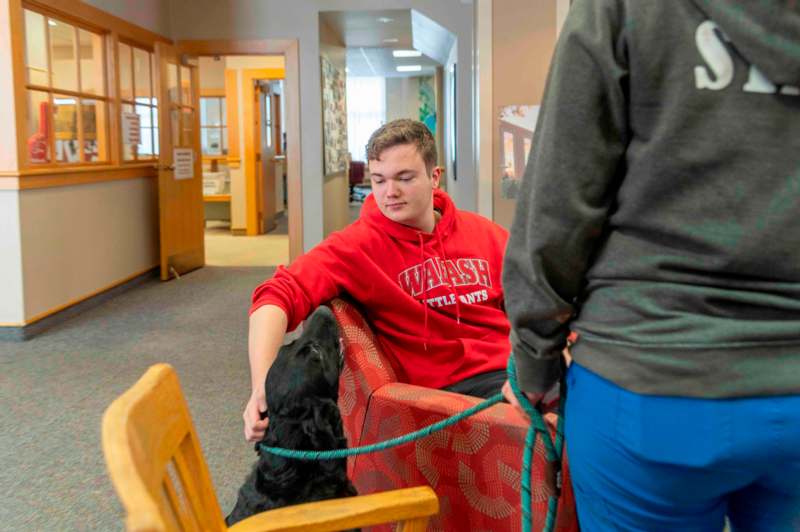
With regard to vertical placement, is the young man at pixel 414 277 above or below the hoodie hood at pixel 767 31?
below

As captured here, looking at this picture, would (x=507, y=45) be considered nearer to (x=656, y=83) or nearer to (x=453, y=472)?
(x=453, y=472)

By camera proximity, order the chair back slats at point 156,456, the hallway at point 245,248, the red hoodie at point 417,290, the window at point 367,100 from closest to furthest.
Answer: the chair back slats at point 156,456 → the red hoodie at point 417,290 → the hallway at point 245,248 → the window at point 367,100

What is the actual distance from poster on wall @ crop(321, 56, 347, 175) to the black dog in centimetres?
635

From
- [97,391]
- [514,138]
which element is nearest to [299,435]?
[97,391]

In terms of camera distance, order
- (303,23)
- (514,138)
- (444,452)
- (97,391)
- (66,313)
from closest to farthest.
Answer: (444,452) → (97,391) → (514,138) → (66,313) → (303,23)

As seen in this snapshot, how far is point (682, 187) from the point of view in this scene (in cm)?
84

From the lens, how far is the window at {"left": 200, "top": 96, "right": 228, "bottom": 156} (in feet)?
36.5

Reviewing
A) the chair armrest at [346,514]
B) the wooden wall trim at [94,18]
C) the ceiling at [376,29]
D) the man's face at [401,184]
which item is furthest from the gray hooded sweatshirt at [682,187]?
the ceiling at [376,29]

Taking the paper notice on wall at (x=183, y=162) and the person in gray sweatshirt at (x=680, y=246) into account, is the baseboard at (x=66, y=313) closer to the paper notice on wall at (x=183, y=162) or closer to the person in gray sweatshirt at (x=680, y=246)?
the paper notice on wall at (x=183, y=162)

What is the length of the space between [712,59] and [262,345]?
3.55 ft

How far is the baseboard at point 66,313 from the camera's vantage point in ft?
15.3

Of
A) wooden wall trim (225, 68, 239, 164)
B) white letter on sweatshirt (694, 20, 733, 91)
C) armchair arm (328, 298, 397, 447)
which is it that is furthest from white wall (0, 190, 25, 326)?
wooden wall trim (225, 68, 239, 164)

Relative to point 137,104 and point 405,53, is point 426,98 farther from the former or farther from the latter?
point 137,104

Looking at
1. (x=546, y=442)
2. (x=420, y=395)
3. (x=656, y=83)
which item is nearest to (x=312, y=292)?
(x=420, y=395)
